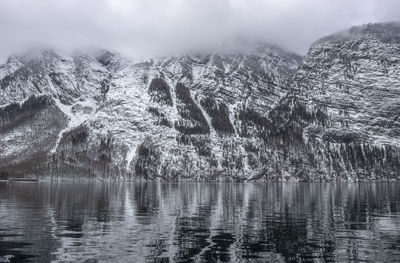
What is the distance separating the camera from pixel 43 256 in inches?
1615

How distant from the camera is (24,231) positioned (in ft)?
182

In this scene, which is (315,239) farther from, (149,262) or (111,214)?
(111,214)

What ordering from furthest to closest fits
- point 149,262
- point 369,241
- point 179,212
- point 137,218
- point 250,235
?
point 179,212, point 137,218, point 250,235, point 369,241, point 149,262

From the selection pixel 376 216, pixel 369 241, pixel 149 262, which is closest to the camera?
pixel 149 262

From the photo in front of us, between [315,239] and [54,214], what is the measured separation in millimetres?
43560

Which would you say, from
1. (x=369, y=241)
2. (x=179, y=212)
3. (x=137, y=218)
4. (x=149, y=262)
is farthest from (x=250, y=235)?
(x=179, y=212)

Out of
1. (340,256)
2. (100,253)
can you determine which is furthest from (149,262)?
(340,256)

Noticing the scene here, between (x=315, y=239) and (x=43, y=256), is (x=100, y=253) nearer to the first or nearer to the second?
(x=43, y=256)

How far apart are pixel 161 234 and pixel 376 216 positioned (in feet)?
135

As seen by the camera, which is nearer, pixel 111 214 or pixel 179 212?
pixel 111 214

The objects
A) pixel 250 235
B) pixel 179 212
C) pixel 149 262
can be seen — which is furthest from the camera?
pixel 179 212

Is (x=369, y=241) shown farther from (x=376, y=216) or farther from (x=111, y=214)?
(x=111, y=214)

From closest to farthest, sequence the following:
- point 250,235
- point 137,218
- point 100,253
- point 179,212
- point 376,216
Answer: point 100,253 → point 250,235 → point 137,218 → point 376,216 → point 179,212

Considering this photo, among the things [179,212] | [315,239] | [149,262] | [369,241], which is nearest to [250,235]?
[315,239]
